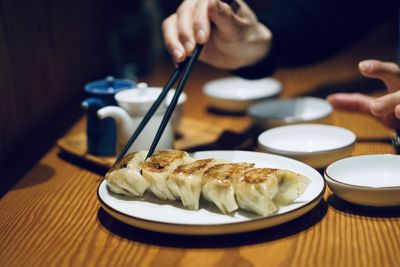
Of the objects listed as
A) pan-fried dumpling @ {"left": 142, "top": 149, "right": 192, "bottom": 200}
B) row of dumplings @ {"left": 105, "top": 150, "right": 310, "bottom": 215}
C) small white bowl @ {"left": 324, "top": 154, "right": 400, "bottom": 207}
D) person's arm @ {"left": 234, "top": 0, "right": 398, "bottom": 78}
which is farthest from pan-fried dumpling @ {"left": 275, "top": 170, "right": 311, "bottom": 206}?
person's arm @ {"left": 234, "top": 0, "right": 398, "bottom": 78}

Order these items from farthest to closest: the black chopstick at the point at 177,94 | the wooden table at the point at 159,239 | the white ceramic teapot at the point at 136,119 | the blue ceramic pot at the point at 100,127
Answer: the blue ceramic pot at the point at 100,127 < the white ceramic teapot at the point at 136,119 < the black chopstick at the point at 177,94 < the wooden table at the point at 159,239

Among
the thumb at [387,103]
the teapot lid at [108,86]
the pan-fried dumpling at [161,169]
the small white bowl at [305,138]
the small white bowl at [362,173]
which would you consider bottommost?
the small white bowl at [305,138]

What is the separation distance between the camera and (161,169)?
1.13 meters

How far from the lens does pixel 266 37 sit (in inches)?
74.0

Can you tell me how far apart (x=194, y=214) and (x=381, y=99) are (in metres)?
0.56

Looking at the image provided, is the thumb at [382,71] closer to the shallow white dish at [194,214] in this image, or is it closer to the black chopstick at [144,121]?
the shallow white dish at [194,214]

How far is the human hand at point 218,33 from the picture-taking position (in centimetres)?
145

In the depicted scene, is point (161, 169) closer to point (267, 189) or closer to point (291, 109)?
point (267, 189)

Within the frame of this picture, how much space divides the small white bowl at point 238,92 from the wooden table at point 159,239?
76 cm

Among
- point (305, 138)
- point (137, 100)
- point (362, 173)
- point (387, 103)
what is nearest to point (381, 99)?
point (387, 103)

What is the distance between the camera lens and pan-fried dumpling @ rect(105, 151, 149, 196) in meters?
1.12

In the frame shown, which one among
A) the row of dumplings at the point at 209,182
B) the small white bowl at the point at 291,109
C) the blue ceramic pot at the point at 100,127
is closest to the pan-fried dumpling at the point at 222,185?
the row of dumplings at the point at 209,182

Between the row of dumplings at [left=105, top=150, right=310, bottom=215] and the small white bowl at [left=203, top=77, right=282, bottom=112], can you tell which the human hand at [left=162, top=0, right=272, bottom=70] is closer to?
the small white bowl at [left=203, top=77, right=282, bottom=112]

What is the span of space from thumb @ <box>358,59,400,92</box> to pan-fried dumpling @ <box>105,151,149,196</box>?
71cm
